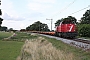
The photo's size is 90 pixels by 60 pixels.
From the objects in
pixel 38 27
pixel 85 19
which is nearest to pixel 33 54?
pixel 85 19

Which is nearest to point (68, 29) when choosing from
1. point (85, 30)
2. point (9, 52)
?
point (85, 30)

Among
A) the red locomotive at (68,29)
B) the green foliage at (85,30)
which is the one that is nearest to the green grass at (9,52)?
the red locomotive at (68,29)

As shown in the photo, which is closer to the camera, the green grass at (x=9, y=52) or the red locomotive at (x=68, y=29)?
the green grass at (x=9, y=52)

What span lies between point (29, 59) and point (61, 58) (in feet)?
8.19

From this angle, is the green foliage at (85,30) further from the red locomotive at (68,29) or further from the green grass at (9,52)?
the green grass at (9,52)

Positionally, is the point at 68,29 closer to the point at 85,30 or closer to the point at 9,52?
the point at 85,30

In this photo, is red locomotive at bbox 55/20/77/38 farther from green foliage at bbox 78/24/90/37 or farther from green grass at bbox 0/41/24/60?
green grass at bbox 0/41/24/60

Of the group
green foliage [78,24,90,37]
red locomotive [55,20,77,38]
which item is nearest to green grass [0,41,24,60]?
red locomotive [55,20,77,38]

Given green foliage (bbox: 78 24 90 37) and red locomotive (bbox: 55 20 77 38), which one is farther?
green foliage (bbox: 78 24 90 37)

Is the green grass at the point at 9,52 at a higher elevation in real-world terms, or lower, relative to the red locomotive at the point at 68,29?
lower

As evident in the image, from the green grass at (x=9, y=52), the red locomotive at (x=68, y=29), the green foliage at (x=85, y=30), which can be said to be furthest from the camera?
the green foliage at (x=85, y=30)

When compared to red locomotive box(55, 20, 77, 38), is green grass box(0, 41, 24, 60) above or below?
below

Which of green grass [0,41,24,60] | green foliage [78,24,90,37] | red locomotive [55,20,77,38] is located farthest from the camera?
green foliage [78,24,90,37]

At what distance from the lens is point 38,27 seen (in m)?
187
